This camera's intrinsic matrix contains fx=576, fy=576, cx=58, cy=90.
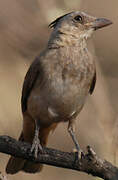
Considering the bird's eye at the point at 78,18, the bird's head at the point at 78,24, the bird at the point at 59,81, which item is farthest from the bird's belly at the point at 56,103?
the bird's eye at the point at 78,18

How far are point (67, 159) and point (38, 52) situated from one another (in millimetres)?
2809

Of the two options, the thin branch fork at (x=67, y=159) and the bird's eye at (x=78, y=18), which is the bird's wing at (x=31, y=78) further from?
the thin branch fork at (x=67, y=159)

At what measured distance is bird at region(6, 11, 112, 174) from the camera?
6695 millimetres

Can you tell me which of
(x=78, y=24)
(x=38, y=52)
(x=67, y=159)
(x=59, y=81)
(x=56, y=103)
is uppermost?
(x=78, y=24)

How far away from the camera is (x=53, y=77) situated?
6668 millimetres

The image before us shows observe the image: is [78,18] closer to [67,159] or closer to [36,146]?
→ [36,146]

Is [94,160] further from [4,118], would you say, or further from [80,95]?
[4,118]

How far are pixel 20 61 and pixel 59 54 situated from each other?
2532 mm

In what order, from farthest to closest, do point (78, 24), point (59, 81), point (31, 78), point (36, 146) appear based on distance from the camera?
point (78, 24), point (31, 78), point (59, 81), point (36, 146)

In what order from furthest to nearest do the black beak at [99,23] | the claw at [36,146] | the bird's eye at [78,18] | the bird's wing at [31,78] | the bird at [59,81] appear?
the bird's eye at [78,18] → the black beak at [99,23] → the bird's wing at [31,78] → the bird at [59,81] → the claw at [36,146]

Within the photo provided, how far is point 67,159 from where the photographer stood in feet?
20.2

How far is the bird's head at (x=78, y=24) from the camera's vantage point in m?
7.01

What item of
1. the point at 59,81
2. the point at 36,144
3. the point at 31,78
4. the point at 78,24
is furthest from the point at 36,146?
the point at 78,24

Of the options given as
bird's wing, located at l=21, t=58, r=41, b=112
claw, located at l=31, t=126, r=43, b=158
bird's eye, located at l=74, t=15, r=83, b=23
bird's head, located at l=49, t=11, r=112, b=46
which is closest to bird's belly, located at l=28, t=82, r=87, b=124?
bird's wing, located at l=21, t=58, r=41, b=112
